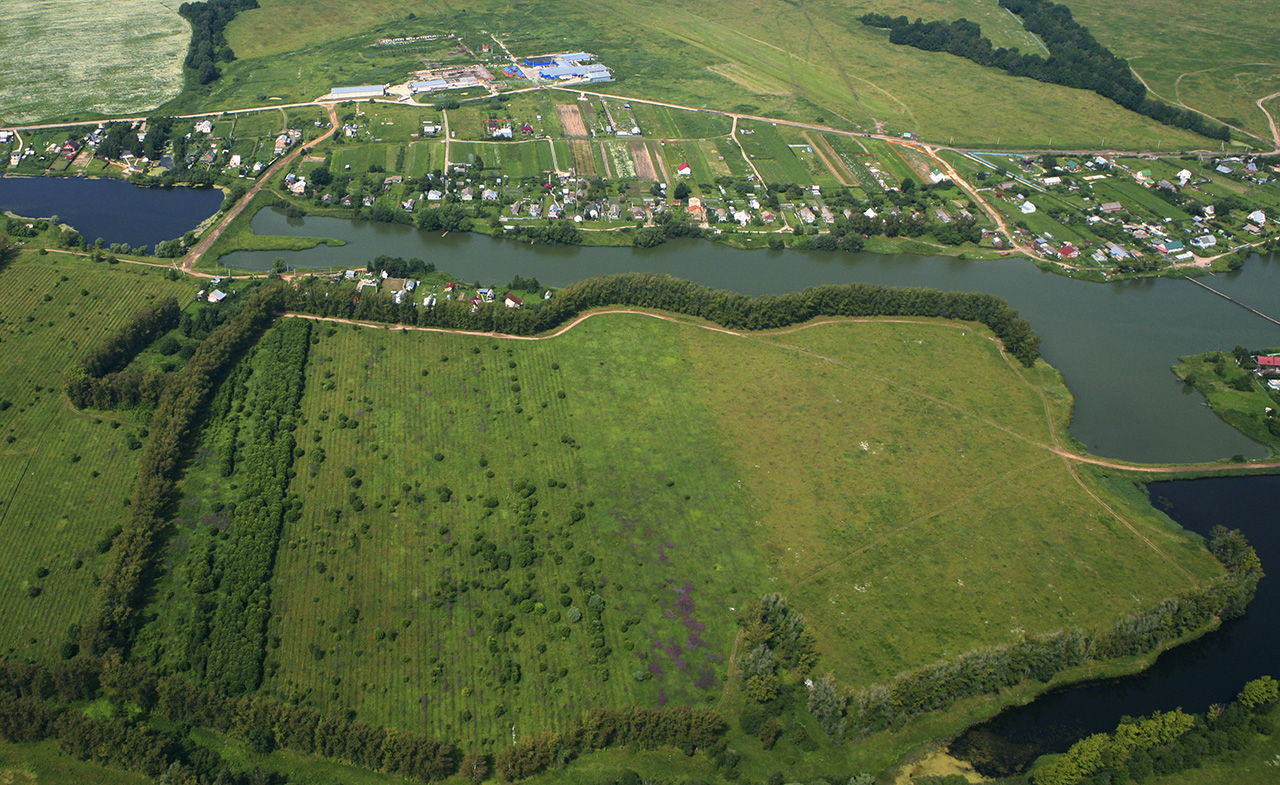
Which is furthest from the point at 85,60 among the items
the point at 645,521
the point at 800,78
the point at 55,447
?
the point at 645,521

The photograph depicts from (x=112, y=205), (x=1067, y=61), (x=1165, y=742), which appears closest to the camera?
(x=1165, y=742)

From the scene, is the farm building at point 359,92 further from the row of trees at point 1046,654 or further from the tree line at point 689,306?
the row of trees at point 1046,654

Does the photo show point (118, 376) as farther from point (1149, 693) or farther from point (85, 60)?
point (85, 60)

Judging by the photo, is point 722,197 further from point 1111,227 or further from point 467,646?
point 467,646

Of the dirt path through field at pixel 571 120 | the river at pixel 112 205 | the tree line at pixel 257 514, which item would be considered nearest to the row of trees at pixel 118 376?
the tree line at pixel 257 514

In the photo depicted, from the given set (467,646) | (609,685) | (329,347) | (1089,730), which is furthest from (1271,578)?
(329,347)

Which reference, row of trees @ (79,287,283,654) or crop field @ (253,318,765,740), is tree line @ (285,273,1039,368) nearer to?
crop field @ (253,318,765,740)

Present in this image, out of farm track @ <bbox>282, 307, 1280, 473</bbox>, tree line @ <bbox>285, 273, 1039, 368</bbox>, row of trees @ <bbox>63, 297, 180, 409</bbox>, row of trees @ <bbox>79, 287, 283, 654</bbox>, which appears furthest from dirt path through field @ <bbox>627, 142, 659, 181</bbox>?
row of trees @ <bbox>63, 297, 180, 409</bbox>
